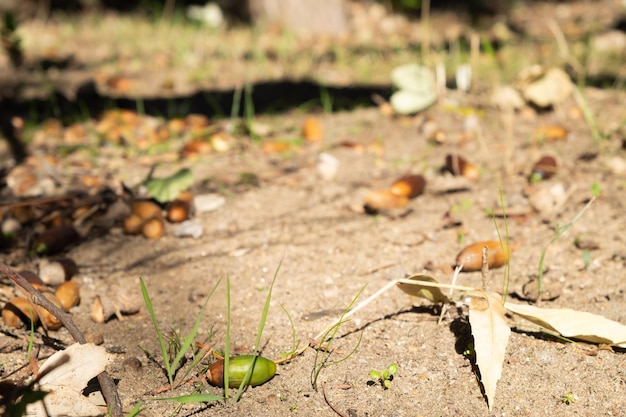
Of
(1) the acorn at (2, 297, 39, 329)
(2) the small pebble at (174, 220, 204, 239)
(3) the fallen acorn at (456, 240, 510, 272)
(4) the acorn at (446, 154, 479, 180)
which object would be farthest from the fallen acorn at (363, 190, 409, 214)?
(1) the acorn at (2, 297, 39, 329)

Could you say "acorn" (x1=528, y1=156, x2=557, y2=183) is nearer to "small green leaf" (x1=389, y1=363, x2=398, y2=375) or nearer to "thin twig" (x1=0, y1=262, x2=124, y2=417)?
"small green leaf" (x1=389, y1=363, x2=398, y2=375)

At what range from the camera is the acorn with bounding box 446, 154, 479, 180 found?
77.0 inches

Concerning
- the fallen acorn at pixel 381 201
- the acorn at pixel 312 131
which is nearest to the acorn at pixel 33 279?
the fallen acorn at pixel 381 201

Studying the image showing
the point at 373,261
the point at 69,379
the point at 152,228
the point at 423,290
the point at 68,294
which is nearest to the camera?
the point at 69,379

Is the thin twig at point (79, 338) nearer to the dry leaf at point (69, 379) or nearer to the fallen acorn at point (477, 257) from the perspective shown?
the dry leaf at point (69, 379)

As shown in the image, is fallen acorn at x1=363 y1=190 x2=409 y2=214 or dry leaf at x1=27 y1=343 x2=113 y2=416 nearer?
dry leaf at x1=27 y1=343 x2=113 y2=416

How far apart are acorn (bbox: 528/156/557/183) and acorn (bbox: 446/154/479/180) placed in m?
0.16

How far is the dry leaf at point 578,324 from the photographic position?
1201 millimetres

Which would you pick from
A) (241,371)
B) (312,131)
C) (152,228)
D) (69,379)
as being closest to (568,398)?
(241,371)

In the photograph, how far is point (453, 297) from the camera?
138 cm

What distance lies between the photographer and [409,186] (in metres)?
1.85

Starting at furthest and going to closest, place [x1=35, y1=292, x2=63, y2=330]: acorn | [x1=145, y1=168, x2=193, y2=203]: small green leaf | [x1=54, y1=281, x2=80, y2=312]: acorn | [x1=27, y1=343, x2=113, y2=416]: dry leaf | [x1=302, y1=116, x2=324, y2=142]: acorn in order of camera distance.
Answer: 1. [x1=302, y1=116, x2=324, y2=142]: acorn
2. [x1=145, y1=168, x2=193, y2=203]: small green leaf
3. [x1=54, y1=281, x2=80, y2=312]: acorn
4. [x1=35, y1=292, x2=63, y2=330]: acorn
5. [x1=27, y1=343, x2=113, y2=416]: dry leaf

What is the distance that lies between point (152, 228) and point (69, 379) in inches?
28.3

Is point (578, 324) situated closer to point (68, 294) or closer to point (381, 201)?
point (381, 201)
